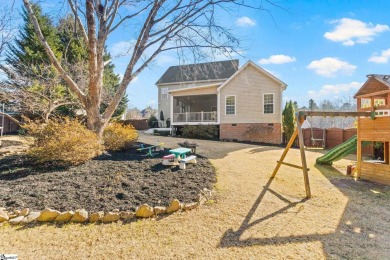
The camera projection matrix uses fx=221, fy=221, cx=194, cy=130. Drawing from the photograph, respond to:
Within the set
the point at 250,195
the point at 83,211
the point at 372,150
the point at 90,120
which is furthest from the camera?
the point at 372,150

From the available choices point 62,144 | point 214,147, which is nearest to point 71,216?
point 62,144

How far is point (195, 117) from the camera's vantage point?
1941 centimetres

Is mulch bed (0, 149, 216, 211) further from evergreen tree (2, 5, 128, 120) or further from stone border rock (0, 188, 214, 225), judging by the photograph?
evergreen tree (2, 5, 128, 120)

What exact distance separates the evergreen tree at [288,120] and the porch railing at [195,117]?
216 inches

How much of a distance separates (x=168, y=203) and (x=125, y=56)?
8.23m

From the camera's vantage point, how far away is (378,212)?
15.8 feet

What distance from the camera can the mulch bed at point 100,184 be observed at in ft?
14.9

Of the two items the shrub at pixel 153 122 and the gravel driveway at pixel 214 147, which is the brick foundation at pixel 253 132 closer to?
the gravel driveway at pixel 214 147

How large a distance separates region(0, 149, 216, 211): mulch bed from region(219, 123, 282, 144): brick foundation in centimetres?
1049

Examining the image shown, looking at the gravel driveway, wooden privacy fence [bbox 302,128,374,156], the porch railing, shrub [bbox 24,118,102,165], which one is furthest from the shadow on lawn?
the porch railing

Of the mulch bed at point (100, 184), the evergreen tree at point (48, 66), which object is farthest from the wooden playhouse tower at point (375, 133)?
the evergreen tree at point (48, 66)

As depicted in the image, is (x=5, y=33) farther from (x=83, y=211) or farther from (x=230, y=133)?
(x=230, y=133)

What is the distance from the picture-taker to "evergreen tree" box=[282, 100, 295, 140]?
16.9m

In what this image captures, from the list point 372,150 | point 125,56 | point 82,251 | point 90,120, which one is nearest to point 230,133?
point 372,150
